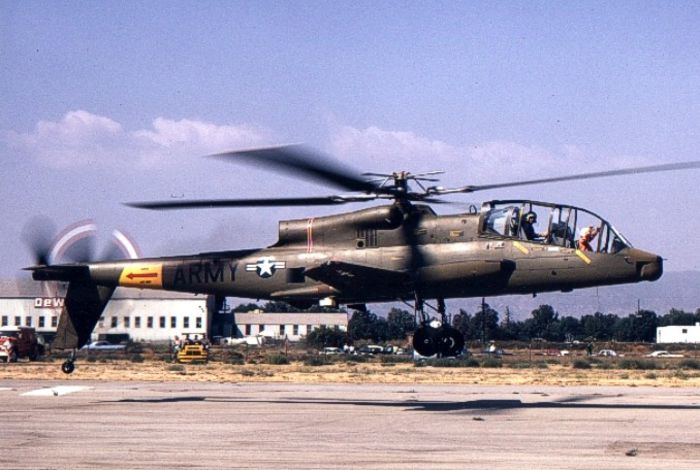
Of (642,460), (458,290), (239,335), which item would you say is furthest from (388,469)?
(239,335)

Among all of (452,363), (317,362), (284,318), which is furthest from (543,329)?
(317,362)

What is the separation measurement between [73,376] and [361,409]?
2356 cm

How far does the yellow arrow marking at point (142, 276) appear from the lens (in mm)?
30906

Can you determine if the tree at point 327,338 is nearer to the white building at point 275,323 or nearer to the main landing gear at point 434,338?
the white building at point 275,323

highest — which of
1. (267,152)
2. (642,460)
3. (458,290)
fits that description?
(267,152)

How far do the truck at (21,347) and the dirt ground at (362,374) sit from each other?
4805 millimetres

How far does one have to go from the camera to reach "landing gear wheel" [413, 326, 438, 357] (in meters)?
26.8

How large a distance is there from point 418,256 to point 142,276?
8.98 meters

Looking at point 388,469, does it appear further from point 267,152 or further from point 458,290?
point 458,290

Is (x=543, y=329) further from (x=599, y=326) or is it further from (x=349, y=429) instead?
(x=349, y=429)

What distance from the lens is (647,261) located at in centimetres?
2548

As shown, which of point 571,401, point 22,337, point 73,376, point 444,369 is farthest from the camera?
point 22,337

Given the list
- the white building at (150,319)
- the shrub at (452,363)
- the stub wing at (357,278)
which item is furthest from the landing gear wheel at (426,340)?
the white building at (150,319)

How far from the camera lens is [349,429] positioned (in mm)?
22047
